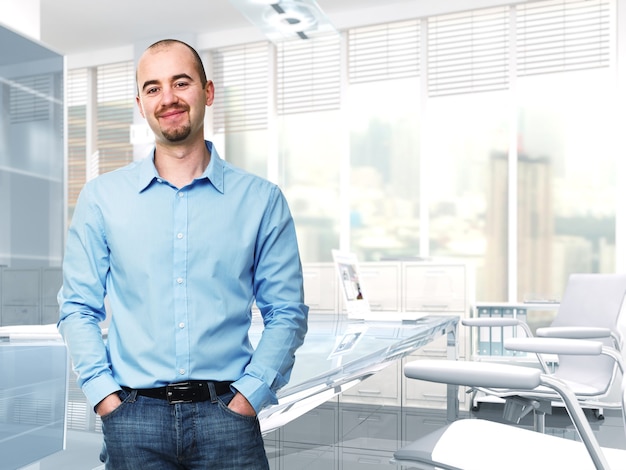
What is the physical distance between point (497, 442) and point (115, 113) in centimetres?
669

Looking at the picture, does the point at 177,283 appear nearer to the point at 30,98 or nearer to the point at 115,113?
the point at 30,98

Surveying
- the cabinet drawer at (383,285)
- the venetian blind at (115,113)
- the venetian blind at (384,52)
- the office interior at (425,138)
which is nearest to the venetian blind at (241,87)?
the office interior at (425,138)

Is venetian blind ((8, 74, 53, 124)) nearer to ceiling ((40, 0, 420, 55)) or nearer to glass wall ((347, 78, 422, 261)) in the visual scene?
ceiling ((40, 0, 420, 55))

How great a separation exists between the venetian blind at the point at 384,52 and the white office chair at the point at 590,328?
3.23 m

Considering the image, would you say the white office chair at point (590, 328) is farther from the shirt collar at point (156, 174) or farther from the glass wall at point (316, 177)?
the glass wall at point (316, 177)

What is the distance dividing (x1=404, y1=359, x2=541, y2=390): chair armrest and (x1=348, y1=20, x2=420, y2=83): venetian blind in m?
5.08

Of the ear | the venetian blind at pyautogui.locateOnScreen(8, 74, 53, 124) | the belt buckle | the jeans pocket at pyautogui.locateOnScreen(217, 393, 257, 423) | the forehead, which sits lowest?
the jeans pocket at pyautogui.locateOnScreen(217, 393, 257, 423)

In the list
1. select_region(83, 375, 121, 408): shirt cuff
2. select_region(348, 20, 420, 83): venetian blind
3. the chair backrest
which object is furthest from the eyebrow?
select_region(348, 20, 420, 83): venetian blind

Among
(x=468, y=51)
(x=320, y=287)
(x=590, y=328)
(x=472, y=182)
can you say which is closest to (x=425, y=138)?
(x=472, y=182)

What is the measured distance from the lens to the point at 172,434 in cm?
95

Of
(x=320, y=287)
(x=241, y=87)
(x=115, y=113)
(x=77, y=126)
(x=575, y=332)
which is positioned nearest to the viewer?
(x=575, y=332)

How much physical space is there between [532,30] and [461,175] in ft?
4.49

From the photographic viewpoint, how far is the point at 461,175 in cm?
590

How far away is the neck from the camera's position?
1.07 metres
